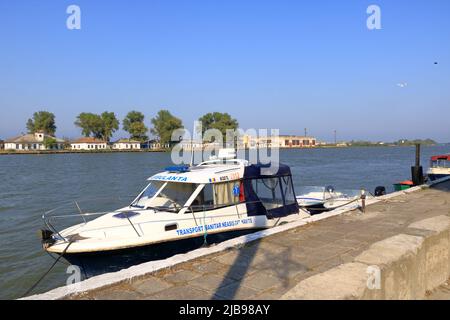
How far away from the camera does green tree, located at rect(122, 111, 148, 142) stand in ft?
411

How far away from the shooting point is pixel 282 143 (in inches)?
6048

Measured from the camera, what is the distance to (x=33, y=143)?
120 meters

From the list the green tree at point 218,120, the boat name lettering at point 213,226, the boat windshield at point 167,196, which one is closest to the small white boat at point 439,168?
the boat name lettering at point 213,226

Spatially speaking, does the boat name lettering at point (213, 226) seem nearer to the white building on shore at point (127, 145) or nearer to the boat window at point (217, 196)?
the boat window at point (217, 196)

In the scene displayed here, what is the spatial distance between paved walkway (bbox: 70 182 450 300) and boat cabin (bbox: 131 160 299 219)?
2436 millimetres

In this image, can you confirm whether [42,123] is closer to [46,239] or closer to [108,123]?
[108,123]

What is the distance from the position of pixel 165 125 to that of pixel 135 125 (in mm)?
16219

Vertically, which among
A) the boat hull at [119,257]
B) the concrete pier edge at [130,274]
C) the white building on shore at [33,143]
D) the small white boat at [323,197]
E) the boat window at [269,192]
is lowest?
the boat hull at [119,257]

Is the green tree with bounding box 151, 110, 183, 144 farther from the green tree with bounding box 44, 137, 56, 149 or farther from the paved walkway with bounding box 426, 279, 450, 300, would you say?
the paved walkway with bounding box 426, 279, 450, 300

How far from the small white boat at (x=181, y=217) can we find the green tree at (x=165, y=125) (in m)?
102

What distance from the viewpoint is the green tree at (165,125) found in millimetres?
112750

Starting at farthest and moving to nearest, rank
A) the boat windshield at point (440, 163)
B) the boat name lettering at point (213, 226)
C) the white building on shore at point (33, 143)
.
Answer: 1. the white building on shore at point (33, 143)
2. the boat windshield at point (440, 163)
3. the boat name lettering at point (213, 226)

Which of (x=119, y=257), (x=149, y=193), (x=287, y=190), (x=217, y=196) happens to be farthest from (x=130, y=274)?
(x=287, y=190)
